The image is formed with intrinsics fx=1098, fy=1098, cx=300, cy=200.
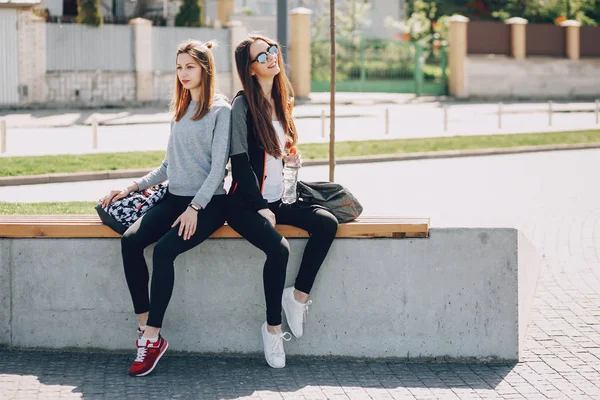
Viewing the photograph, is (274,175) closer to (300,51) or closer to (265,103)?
(265,103)

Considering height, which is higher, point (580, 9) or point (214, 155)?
point (580, 9)

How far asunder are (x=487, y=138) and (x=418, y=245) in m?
16.7

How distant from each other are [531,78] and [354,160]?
978 inches

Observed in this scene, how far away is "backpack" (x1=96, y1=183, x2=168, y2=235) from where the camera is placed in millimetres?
6152

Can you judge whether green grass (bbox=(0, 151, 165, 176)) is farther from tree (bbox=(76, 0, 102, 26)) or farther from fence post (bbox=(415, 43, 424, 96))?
fence post (bbox=(415, 43, 424, 96))

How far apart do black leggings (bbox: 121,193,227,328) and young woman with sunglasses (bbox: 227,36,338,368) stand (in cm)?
15

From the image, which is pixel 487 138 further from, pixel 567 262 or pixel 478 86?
pixel 478 86

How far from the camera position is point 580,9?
47.6 meters

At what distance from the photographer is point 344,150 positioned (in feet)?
65.5

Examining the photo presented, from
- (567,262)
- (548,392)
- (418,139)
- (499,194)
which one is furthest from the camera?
(418,139)

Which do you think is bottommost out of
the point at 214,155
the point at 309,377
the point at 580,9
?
the point at 309,377

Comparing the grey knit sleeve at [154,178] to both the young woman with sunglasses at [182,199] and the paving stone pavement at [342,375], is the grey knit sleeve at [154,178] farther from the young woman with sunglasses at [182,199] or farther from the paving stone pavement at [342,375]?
the paving stone pavement at [342,375]

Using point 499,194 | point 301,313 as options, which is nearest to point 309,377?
point 301,313

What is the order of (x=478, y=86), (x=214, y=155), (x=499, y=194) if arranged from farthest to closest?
1. (x=478, y=86)
2. (x=499, y=194)
3. (x=214, y=155)
